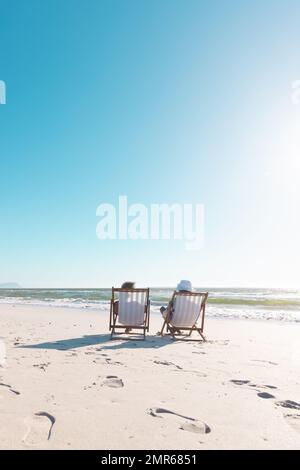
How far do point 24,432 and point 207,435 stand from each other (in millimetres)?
1376

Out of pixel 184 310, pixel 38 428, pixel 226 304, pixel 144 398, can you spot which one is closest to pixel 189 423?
pixel 144 398

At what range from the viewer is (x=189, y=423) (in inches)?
115

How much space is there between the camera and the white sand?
2.61 m

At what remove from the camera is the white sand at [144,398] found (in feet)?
8.57

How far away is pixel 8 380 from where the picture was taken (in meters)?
3.97

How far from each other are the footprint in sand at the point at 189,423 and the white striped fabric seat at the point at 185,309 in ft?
17.0

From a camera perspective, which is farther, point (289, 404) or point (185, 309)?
point (185, 309)

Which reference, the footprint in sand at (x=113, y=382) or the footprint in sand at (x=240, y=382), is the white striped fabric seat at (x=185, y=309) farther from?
the footprint in sand at (x=113, y=382)

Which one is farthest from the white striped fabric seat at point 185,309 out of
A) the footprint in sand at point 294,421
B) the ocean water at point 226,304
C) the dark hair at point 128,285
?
the ocean water at point 226,304

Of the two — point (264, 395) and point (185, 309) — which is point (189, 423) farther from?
point (185, 309)

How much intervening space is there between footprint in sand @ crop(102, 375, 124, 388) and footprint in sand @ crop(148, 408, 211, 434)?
2.86 feet

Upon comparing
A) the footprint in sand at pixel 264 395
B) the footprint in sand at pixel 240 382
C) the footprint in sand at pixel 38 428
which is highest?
the footprint in sand at pixel 38 428

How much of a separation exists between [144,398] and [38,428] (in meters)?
1.17
